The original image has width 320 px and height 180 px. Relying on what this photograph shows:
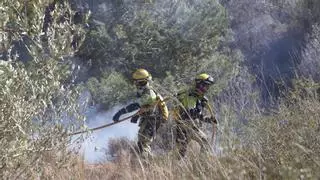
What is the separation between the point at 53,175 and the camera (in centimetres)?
424

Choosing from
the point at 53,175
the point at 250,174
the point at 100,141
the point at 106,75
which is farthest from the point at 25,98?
the point at 106,75

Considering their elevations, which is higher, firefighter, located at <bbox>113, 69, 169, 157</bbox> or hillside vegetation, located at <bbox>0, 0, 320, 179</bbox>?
hillside vegetation, located at <bbox>0, 0, 320, 179</bbox>

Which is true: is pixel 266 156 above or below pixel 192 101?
above

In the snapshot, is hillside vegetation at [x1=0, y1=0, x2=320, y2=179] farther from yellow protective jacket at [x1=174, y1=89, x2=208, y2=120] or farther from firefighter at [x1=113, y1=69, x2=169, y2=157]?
yellow protective jacket at [x1=174, y1=89, x2=208, y2=120]

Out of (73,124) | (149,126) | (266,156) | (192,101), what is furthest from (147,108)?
(73,124)

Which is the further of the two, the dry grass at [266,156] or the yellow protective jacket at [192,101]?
the yellow protective jacket at [192,101]

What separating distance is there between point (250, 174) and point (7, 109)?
4.81 feet

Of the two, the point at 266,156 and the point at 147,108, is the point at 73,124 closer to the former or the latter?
the point at 266,156

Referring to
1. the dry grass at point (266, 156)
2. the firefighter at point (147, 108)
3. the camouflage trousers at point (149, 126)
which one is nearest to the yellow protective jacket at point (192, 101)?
the firefighter at point (147, 108)

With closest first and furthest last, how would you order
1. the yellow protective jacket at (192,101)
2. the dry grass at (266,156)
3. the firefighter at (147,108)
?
the dry grass at (266,156)
the yellow protective jacket at (192,101)
the firefighter at (147,108)

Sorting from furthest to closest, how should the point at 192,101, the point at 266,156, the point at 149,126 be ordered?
the point at 149,126
the point at 192,101
the point at 266,156

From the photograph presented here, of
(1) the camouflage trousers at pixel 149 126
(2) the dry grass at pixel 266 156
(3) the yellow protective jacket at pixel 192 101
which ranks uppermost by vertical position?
(2) the dry grass at pixel 266 156

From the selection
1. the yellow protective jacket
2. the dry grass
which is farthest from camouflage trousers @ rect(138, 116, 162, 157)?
the dry grass

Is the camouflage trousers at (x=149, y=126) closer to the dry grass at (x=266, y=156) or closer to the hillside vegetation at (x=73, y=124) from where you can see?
the hillside vegetation at (x=73, y=124)
